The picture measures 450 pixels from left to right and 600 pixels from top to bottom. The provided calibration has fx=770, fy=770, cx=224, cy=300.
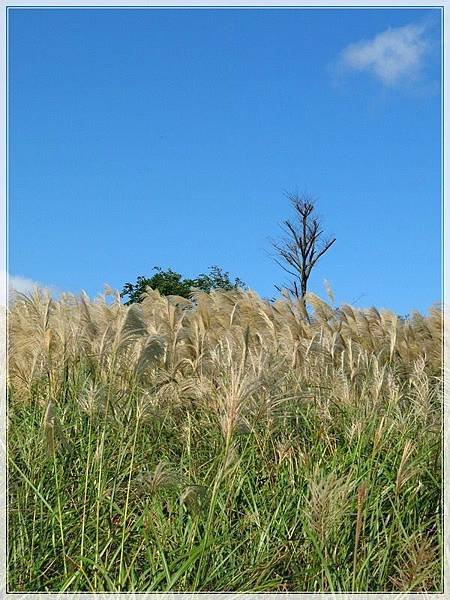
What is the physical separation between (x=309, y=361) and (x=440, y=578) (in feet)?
6.11

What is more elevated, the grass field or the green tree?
the green tree

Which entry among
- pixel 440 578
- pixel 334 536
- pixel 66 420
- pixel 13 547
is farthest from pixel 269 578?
pixel 66 420

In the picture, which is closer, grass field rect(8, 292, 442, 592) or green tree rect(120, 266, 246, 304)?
grass field rect(8, 292, 442, 592)

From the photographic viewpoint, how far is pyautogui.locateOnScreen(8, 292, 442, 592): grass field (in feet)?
8.23

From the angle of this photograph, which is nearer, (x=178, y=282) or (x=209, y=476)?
(x=209, y=476)

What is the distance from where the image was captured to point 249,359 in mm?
3598

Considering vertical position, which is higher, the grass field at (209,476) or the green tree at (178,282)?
the green tree at (178,282)

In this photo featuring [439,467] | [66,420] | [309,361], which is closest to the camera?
[439,467]

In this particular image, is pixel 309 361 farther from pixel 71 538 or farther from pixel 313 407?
pixel 71 538

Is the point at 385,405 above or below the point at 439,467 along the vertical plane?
above

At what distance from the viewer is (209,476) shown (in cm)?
312

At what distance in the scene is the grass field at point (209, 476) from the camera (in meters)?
2.51

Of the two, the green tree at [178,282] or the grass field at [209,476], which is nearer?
the grass field at [209,476]

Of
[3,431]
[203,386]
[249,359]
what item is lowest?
[3,431]
